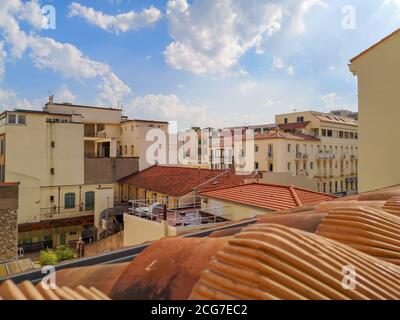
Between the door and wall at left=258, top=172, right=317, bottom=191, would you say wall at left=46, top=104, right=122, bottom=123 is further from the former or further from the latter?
wall at left=258, top=172, right=317, bottom=191

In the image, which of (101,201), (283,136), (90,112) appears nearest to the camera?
(101,201)

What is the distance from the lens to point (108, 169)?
24.0m

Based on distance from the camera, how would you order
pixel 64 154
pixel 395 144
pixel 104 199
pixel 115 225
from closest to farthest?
1. pixel 395 144
2. pixel 115 225
3. pixel 104 199
4. pixel 64 154

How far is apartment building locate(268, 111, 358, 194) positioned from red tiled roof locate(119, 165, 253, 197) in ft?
34.6

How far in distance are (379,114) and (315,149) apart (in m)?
23.2

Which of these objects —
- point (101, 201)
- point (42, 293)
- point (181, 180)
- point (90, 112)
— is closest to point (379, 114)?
point (42, 293)

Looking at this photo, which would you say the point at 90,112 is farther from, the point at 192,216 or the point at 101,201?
the point at 192,216

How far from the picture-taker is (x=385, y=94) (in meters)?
8.66

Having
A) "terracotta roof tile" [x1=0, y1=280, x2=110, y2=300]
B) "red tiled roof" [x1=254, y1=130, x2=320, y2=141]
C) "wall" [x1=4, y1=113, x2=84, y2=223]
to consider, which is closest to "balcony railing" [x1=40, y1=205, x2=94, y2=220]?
"wall" [x1=4, y1=113, x2=84, y2=223]

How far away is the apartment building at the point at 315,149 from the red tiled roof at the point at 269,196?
1779 cm

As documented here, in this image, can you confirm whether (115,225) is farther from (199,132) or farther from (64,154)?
(199,132)
